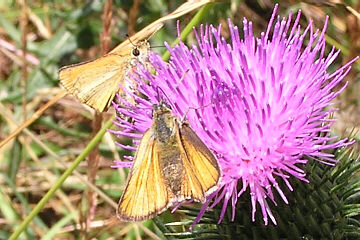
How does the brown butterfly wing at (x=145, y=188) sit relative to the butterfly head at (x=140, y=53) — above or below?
below

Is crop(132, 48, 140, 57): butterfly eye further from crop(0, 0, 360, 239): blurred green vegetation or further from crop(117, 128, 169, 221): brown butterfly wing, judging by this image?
crop(0, 0, 360, 239): blurred green vegetation

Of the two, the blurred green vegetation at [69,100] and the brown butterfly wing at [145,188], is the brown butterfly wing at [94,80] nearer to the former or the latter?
the brown butterfly wing at [145,188]

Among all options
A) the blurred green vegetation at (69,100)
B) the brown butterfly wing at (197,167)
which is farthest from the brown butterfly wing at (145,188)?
the blurred green vegetation at (69,100)

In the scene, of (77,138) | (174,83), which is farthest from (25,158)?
(174,83)

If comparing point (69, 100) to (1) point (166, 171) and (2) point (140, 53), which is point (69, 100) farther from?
(1) point (166, 171)

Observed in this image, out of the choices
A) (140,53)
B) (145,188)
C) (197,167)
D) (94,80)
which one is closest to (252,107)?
(197,167)
